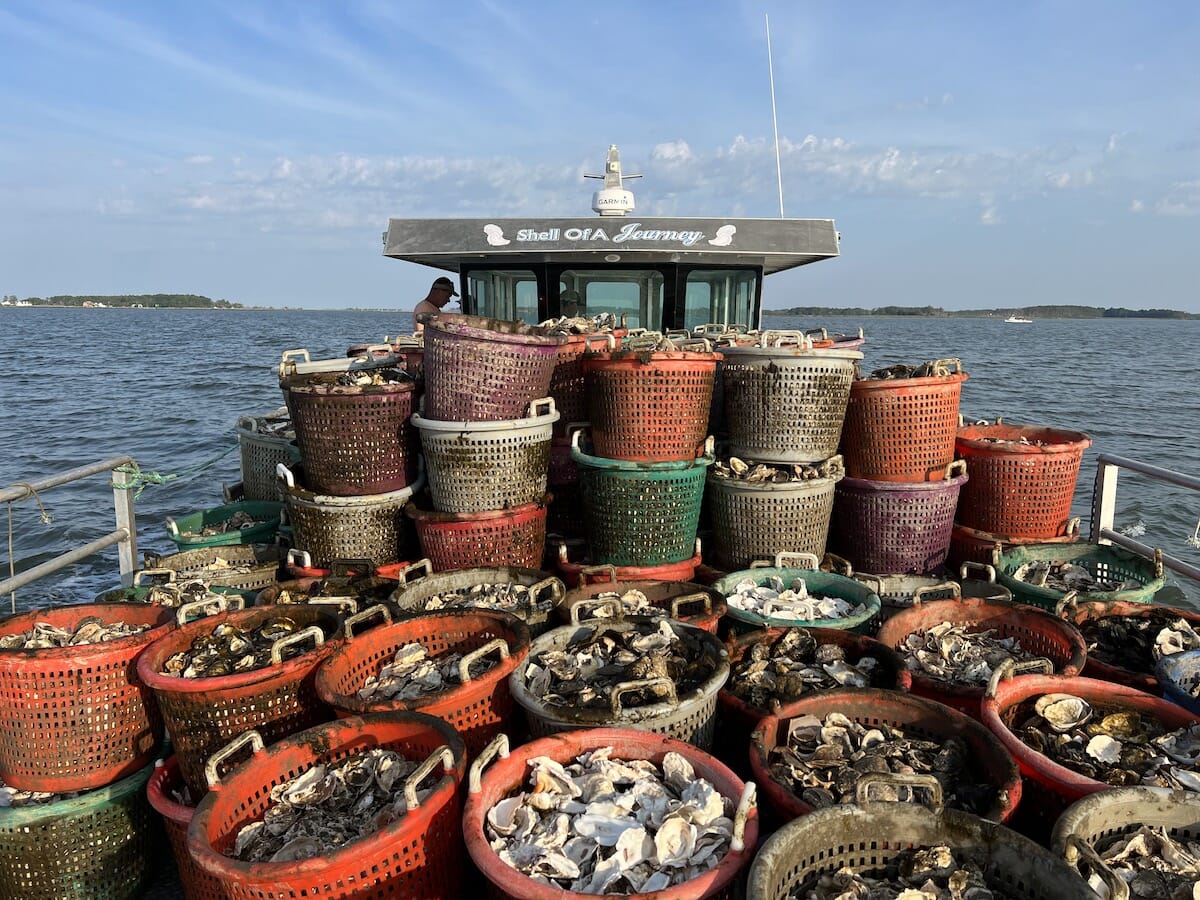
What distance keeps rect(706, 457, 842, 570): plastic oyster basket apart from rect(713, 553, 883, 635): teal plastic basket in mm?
179

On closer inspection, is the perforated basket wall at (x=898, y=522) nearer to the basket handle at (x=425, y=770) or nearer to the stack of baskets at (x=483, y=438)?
the stack of baskets at (x=483, y=438)

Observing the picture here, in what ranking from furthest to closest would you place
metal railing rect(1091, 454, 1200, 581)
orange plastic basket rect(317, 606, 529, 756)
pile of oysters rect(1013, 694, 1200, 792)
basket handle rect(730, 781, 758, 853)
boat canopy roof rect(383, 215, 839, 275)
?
boat canopy roof rect(383, 215, 839, 275) < metal railing rect(1091, 454, 1200, 581) < orange plastic basket rect(317, 606, 529, 756) < pile of oysters rect(1013, 694, 1200, 792) < basket handle rect(730, 781, 758, 853)

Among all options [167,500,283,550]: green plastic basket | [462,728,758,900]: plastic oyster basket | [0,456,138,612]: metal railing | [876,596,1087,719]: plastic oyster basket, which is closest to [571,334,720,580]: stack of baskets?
[876,596,1087,719]: plastic oyster basket

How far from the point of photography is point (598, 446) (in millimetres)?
4969

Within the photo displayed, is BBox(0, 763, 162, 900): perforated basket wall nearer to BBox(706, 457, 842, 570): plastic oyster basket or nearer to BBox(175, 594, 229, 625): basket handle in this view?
BBox(175, 594, 229, 625): basket handle

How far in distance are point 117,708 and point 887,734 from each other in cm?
309

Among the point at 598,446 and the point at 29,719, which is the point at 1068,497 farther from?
the point at 29,719

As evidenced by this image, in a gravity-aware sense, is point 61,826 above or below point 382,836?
below

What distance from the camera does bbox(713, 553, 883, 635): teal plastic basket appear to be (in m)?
3.90

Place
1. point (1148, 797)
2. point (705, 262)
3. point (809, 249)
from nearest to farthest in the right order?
point (1148, 797) → point (809, 249) → point (705, 262)

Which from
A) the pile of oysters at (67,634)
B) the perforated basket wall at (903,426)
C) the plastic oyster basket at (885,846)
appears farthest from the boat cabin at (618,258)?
the plastic oyster basket at (885,846)

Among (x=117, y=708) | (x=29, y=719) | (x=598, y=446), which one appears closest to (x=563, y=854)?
(x=117, y=708)

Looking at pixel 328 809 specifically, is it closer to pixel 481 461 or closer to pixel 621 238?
pixel 481 461

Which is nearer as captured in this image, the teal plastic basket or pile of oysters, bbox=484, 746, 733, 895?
pile of oysters, bbox=484, 746, 733, 895
